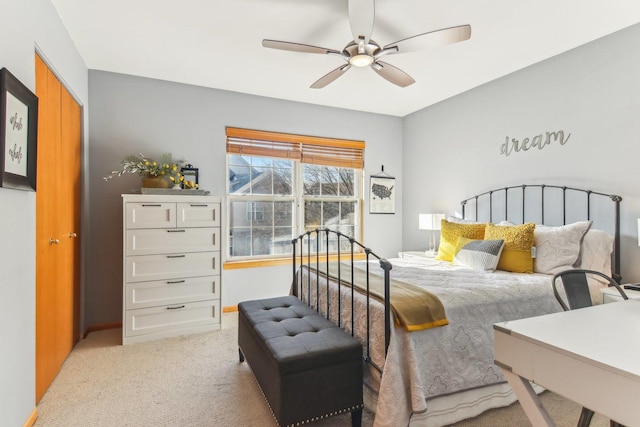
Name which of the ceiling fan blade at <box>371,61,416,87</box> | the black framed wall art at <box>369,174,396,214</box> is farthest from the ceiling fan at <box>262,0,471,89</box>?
the black framed wall art at <box>369,174,396,214</box>

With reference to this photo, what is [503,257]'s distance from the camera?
112 inches

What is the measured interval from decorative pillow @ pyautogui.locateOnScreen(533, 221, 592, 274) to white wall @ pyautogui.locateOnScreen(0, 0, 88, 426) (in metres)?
3.43

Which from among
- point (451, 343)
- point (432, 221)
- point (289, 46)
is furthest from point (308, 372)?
point (432, 221)

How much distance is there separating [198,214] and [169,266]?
0.55m

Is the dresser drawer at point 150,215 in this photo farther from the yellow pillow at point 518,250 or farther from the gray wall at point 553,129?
the gray wall at point 553,129

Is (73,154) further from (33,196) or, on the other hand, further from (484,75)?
(484,75)

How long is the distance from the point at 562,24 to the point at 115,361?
14.1 ft

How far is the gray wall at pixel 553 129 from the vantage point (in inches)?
103

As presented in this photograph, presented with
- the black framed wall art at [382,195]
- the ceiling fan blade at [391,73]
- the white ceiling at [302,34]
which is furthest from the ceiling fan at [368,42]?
the black framed wall art at [382,195]

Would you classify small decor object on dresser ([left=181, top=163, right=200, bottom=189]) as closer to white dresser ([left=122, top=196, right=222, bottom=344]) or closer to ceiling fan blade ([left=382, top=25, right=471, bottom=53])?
white dresser ([left=122, top=196, right=222, bottom=344])

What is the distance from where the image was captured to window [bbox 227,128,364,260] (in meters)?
4.10

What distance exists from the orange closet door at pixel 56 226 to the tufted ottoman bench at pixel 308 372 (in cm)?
143

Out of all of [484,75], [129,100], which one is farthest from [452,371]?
[129,100]

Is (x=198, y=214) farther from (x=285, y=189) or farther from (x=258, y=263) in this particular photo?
(x=285, y=189)
